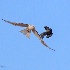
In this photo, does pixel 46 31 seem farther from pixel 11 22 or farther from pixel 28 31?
pixel 11 22

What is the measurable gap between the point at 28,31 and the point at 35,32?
1.17m

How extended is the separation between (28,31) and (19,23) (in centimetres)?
195

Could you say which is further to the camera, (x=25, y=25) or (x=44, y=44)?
(x=44, y=44)

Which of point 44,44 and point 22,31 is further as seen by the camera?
point 44,44

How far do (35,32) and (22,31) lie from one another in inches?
82.7

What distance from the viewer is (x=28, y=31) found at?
3528 cm

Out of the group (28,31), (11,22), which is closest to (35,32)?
(28,31)

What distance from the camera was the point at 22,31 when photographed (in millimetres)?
35469

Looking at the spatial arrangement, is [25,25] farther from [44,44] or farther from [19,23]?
[44,44]

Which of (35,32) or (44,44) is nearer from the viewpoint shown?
(35,32)

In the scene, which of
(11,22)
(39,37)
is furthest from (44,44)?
(11,22)

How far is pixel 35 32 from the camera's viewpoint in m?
35.6

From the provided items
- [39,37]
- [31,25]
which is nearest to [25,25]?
[31,25]

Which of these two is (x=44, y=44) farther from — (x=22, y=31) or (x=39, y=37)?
(x=22, y=31)
